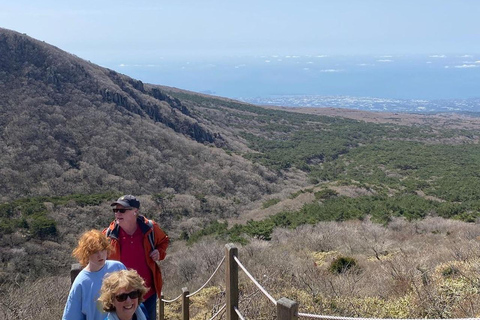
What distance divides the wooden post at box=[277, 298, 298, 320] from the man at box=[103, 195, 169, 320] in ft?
5.87

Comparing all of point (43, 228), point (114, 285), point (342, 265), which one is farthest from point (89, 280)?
point (43, 228)

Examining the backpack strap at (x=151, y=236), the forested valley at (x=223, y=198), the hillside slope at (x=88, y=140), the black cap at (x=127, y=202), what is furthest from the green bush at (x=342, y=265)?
the hillside slope at (x=88, y=140)

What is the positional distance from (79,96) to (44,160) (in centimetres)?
999

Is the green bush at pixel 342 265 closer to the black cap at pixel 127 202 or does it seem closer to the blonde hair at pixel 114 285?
the black cap at pixel 127 202

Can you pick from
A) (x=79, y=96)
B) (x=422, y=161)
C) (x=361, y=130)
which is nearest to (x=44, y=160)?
(x=79, y=96)

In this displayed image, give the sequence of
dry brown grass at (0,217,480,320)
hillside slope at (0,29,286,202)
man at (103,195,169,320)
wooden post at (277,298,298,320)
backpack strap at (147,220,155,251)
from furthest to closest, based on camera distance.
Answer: hillside slope at (0,29,286,202) → dry brown grass at (0,217,480,320) → backpack strap at (147,220,155,251) → man at (103,195,169,320) → wooden post at (277,298,298,320)

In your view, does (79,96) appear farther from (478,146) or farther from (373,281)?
(478,146)

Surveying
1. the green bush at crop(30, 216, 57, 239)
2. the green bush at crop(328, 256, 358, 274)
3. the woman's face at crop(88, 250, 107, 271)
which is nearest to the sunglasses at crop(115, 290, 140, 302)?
the woman's face at crop(88, 250, 107, 271)

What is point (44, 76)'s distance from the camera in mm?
31984

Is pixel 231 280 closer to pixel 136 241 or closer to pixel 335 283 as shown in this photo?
pixel 136 241

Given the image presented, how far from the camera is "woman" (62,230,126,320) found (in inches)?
107

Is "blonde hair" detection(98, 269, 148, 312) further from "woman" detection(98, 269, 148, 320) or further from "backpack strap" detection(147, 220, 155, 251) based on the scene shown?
"backpack strap" detection(147, 220, 155, 251)

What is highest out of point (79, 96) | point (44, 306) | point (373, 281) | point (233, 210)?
point (79, 96)

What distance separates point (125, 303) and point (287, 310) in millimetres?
1019
